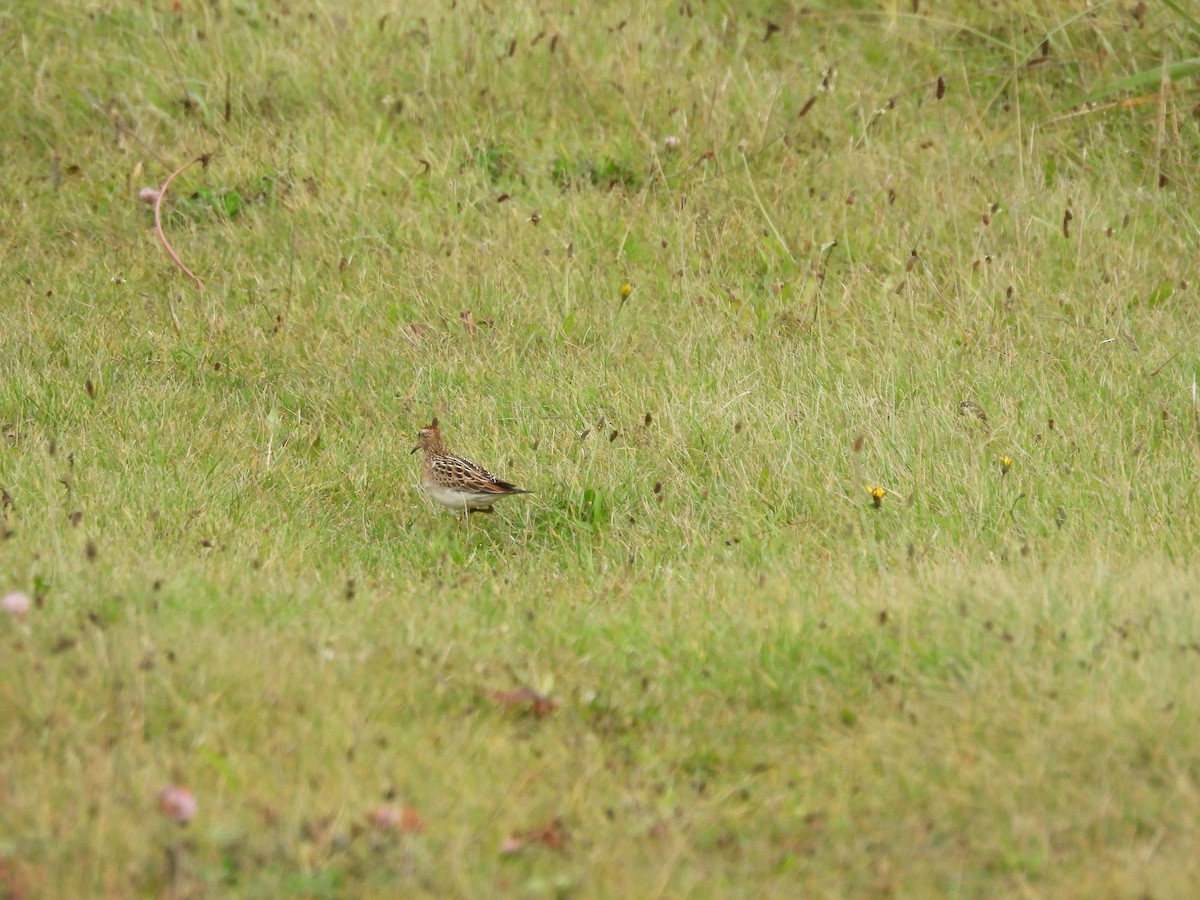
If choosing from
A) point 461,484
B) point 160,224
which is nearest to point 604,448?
point 461,484

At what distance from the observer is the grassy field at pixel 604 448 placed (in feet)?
12.8

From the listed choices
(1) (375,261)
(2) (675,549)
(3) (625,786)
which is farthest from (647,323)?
(3) (625,786)

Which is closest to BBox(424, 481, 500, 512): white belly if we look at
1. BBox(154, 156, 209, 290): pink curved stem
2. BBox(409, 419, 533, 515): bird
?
BBox(409, 419, 533, 515): bird

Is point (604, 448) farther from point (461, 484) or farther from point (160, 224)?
point (160, 224)

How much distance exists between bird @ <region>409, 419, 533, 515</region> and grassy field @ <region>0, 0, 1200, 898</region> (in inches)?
7.9

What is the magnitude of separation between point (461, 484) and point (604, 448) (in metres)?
0.76

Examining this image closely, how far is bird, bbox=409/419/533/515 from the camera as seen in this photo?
604 cm

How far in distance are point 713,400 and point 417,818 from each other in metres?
3.43

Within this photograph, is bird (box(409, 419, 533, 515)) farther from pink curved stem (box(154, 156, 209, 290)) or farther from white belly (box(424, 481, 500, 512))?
pink curved stem (box(154, 156, 209, 290))

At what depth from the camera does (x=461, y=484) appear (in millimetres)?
6031

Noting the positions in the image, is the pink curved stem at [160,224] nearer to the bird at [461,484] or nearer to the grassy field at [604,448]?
the grassy field at [604,448]

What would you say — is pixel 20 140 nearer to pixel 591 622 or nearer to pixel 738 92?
pixel 738 92

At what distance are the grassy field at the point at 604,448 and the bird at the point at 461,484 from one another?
0.65ft

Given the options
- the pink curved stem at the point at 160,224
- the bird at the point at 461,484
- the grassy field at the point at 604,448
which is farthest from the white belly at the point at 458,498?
the pink curved stem at the point at 160,224
